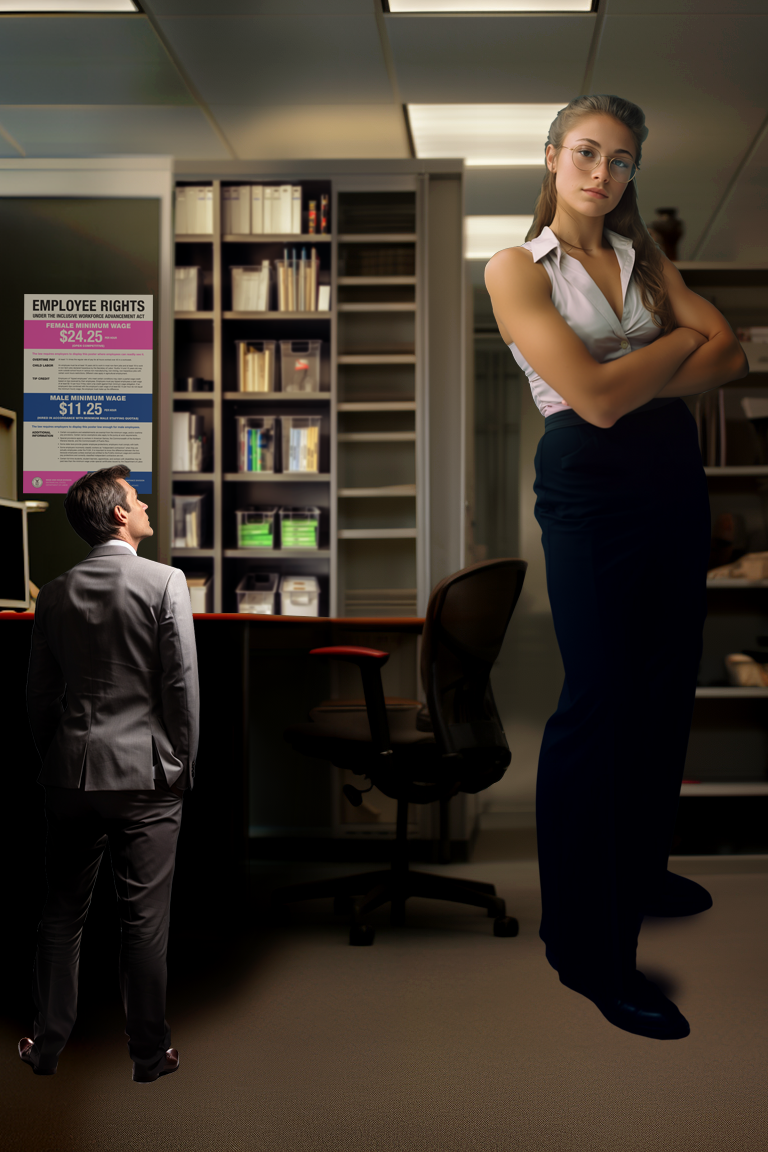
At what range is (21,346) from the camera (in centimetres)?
281

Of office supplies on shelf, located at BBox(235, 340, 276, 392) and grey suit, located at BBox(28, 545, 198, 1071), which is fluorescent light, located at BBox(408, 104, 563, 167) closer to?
office supplies on shelf, located at BBox(235, 340, 276, 392)

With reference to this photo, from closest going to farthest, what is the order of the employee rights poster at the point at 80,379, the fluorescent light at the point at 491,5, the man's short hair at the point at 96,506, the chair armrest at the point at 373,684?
the man's short hair at the point at 96,506 → the chair armrest at the point at 373,684 → the employee rights poster at the point at 80,379 → the fluorescent light at the point at 491,5

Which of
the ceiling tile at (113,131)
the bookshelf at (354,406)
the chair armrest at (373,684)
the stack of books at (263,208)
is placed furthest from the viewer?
the ceiling tile at (113,131)

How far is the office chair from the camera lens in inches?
102

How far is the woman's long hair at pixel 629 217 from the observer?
177cm

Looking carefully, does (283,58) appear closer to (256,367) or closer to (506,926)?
(256,367)

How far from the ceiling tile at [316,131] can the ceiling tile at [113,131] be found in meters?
0.14

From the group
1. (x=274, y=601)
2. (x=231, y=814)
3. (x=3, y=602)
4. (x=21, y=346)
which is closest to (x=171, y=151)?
(x=21, y=346)

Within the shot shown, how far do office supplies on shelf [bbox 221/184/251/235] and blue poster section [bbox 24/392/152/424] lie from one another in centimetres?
137

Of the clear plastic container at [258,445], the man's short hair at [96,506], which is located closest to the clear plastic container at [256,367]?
the clear plastic container at [258,445]

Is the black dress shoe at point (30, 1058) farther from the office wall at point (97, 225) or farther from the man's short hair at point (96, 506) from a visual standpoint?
the office wall at point (97, 225)

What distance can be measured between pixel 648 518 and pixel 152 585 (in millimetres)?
1008

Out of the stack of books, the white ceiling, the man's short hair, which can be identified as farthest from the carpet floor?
the stack of books

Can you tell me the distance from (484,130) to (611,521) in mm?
2725
